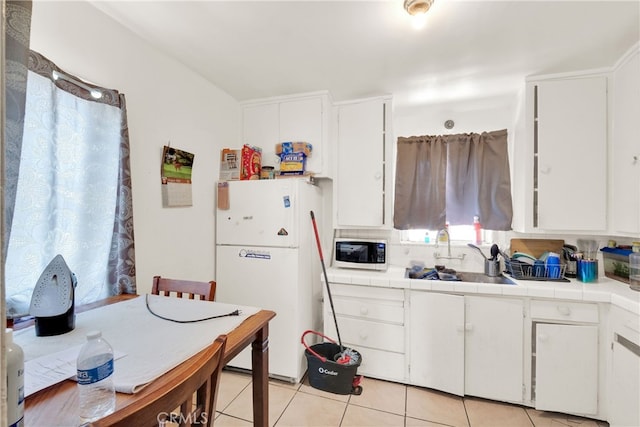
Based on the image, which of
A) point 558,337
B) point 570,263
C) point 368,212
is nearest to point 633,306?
point 558,337

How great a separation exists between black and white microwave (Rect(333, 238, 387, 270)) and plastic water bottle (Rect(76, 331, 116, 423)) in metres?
1.83

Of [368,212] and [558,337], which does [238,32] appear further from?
[558,337]

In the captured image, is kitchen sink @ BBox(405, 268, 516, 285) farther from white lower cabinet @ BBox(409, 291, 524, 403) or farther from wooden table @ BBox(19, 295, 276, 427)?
wooden table @ BBox(19, 295, 276, 427)

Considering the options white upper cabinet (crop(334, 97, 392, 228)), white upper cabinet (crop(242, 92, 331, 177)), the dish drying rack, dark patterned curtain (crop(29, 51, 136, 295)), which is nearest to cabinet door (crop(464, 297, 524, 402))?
the dish drying rack

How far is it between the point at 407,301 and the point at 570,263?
4.36 ft

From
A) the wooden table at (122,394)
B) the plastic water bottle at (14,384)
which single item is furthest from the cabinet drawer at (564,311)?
the plastic water bottle at (14,384)

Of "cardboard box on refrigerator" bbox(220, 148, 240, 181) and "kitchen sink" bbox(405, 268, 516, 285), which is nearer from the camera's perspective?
"kitchen sink" bbox(405, 268, 516, 285)

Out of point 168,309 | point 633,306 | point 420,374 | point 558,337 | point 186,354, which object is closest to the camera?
point 186,354

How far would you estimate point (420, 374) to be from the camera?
6.52 feet

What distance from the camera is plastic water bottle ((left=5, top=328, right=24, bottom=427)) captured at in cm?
42

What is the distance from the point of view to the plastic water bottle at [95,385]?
619mm

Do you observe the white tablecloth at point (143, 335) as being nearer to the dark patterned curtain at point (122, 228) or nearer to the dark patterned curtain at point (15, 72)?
the dark patterned curtain at point (122, 228)

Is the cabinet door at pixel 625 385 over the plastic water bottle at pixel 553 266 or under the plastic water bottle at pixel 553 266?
under

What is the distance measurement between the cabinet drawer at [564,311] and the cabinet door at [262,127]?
2.32m
